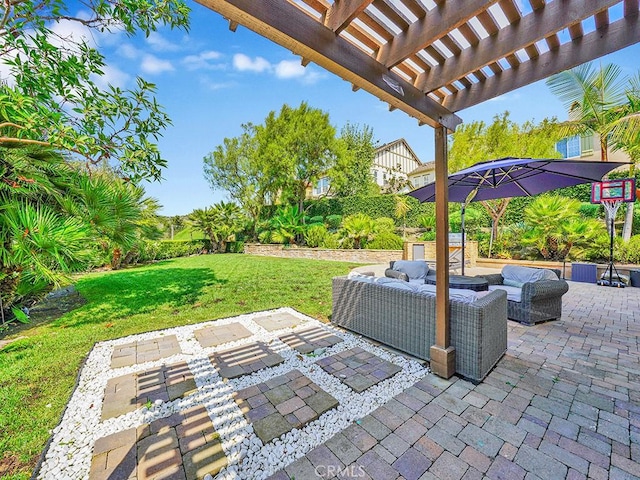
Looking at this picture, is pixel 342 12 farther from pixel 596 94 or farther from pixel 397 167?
pixel 397 167

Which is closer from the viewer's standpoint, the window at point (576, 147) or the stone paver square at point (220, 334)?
the stone paver square at point (220, 334)

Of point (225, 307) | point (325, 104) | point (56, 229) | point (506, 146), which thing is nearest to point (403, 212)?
point (506, 146)

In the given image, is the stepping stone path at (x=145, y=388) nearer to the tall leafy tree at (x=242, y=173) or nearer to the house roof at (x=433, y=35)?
the house roof at (x=433, y=35)

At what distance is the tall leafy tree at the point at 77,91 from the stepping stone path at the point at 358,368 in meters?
3.76

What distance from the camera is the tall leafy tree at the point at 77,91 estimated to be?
2.88 m

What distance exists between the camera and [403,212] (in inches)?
639

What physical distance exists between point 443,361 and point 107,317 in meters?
5.92

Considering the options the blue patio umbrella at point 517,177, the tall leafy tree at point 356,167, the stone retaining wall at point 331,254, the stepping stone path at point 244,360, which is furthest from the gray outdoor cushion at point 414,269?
the tall leafy tree at point 356,167

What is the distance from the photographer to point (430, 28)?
187 cm

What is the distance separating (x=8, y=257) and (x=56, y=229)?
2.69 feet

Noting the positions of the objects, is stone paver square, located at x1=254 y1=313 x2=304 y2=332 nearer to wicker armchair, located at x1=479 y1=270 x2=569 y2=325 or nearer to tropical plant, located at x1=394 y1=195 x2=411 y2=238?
wicker armchair, located at x1=479 y1=270 x2=569 y2=325

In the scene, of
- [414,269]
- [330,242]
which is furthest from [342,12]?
[330,242]

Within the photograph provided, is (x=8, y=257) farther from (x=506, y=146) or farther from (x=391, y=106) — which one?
(x=506, y=146)

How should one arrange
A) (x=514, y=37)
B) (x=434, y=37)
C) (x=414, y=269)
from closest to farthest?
1. (x=434, y=37)
2. (x=514, y=37)
3. (x=414, y=269)
